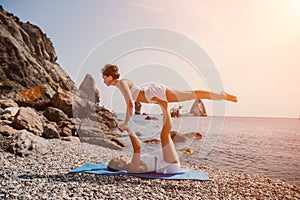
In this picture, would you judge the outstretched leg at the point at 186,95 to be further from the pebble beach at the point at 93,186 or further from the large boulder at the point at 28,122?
the large boulder at the point at 28,122

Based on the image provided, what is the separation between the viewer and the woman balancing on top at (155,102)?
607 centimetres

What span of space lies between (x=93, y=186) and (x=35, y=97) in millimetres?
14498

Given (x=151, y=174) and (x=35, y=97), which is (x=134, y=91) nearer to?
(x=151, y=174)

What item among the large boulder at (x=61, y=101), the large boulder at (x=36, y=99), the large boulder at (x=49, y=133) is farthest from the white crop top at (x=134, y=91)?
the large boulder at (x=36, y=99)

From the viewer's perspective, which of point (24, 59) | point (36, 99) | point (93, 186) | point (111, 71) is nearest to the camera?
point (93, 186)

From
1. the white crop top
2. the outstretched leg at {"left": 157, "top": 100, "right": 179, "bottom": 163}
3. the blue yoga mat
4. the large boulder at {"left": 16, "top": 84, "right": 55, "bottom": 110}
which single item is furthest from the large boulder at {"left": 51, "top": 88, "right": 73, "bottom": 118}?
the outstretched leg at {"left": 157, "top": 100, "right": 179, "bottom": 163}

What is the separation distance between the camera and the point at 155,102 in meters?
6.29

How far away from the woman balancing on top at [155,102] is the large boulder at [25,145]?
2512 mm

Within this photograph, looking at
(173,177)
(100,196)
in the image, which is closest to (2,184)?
(100,196)

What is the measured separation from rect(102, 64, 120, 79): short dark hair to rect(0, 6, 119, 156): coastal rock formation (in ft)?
10.6

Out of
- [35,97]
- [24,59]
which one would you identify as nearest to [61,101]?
[35,97]

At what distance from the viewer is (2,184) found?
15.3ft

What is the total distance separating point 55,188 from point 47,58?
46.8 m

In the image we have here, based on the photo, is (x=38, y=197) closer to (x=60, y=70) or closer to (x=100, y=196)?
(x=100, y=196)
